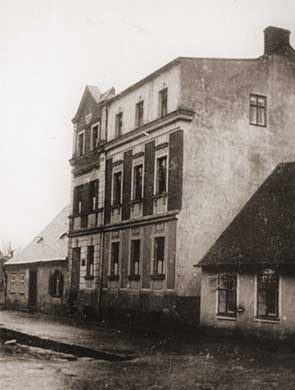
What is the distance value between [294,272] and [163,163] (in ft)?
28.0

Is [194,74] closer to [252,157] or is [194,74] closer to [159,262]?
[252,157]

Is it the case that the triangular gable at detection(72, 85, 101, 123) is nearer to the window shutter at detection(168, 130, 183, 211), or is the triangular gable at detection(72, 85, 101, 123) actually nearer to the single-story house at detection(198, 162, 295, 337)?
the window shutter at detection(168, 130, 183, 211)

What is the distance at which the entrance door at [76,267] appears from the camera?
1252 inches

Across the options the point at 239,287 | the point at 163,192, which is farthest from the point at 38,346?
the point at 163,192

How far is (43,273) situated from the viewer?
36531 millimetres

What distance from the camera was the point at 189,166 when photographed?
2344cm

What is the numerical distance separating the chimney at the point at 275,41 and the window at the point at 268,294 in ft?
35.0

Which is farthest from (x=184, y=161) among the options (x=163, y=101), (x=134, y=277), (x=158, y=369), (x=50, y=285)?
(x=50, y=285)

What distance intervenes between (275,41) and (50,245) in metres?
19.0

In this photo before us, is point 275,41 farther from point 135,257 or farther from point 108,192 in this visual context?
point 135,257

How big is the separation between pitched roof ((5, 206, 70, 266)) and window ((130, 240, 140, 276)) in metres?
8.27

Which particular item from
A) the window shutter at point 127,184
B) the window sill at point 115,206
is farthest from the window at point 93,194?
the window shutter at point 127,184

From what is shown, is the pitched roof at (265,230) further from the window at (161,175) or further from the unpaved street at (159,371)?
the unpaved street at (159,371)

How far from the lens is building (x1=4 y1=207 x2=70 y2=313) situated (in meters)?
34.3
